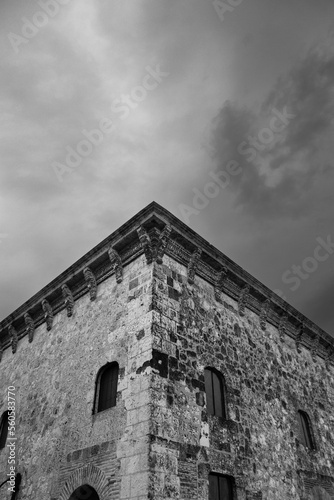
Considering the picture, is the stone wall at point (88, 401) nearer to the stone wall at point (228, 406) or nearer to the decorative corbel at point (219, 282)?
the stone wall at point (228, 406)

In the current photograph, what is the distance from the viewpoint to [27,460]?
9.68 metres

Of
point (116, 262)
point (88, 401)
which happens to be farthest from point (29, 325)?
point (88, 401)

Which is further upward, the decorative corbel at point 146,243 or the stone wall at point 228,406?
the decorative corbel at point 146,243

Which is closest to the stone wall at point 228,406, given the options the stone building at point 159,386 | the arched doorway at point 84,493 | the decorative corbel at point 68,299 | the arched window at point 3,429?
the stone building at point 159,386

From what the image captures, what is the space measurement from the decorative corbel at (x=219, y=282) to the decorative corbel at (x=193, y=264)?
0.95 m

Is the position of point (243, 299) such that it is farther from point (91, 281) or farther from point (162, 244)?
point (91, 281)

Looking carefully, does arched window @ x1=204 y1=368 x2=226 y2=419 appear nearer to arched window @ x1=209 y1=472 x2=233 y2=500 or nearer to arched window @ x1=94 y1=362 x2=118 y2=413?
arched window @ x1=209 y1=472 x2=233 y2=500

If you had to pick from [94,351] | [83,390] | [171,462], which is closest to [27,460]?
[83,390]

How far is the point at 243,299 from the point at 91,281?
4.73 metres

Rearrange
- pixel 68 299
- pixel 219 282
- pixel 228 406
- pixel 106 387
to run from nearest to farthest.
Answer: pixel 106 387, pixel 228 406, pixel 219 282, pixel 68 299

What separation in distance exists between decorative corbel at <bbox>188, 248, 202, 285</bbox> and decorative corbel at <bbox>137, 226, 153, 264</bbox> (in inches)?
54.1

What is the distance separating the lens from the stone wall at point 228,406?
7.30 m

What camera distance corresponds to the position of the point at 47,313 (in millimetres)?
12188

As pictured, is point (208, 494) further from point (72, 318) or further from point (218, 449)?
point (72, 318)
